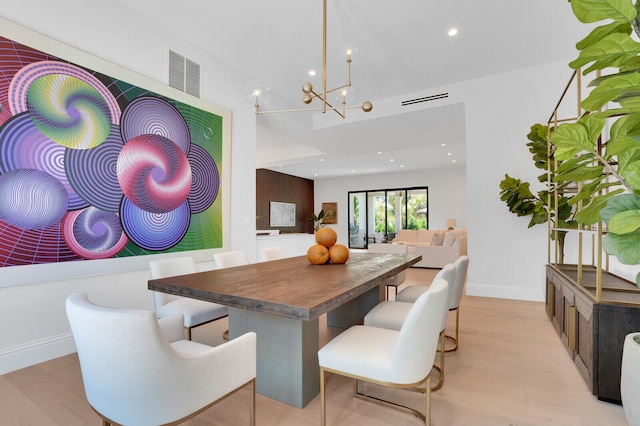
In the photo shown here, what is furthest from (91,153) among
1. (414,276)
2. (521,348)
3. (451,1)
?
(414,276)

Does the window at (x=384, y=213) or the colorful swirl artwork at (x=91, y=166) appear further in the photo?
the window at (x=384, y=213)

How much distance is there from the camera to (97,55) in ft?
9.03

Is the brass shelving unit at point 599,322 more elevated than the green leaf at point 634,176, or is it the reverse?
the green leaf at point 634,176

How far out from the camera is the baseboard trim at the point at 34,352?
2240mm

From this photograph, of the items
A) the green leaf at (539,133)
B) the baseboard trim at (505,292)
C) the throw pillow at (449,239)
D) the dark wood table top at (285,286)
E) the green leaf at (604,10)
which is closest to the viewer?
the green leaf at (604,10)

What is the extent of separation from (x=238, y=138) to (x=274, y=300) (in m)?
3.22

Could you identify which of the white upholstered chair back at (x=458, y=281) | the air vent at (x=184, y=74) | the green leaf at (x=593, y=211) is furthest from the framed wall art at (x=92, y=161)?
the green leaf at (x=593, y=211)

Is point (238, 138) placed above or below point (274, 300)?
above

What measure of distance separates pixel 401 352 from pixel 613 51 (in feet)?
4.17

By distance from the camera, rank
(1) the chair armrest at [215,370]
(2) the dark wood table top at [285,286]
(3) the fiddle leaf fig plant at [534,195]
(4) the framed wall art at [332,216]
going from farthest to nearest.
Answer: (4) the framed wall art at [332,216] < (3) the fiddle leaf fig plant at [534,195] < (2) the dark wood table top at [285,286] < (1) the chair armrest at [215,370]

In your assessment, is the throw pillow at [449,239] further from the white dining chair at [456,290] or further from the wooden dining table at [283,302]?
the wooden dining table at [283,302]

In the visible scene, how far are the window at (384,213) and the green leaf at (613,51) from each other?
10.4m

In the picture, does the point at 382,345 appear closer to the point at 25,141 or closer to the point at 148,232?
the point at 148,232

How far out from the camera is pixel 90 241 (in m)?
2.67
